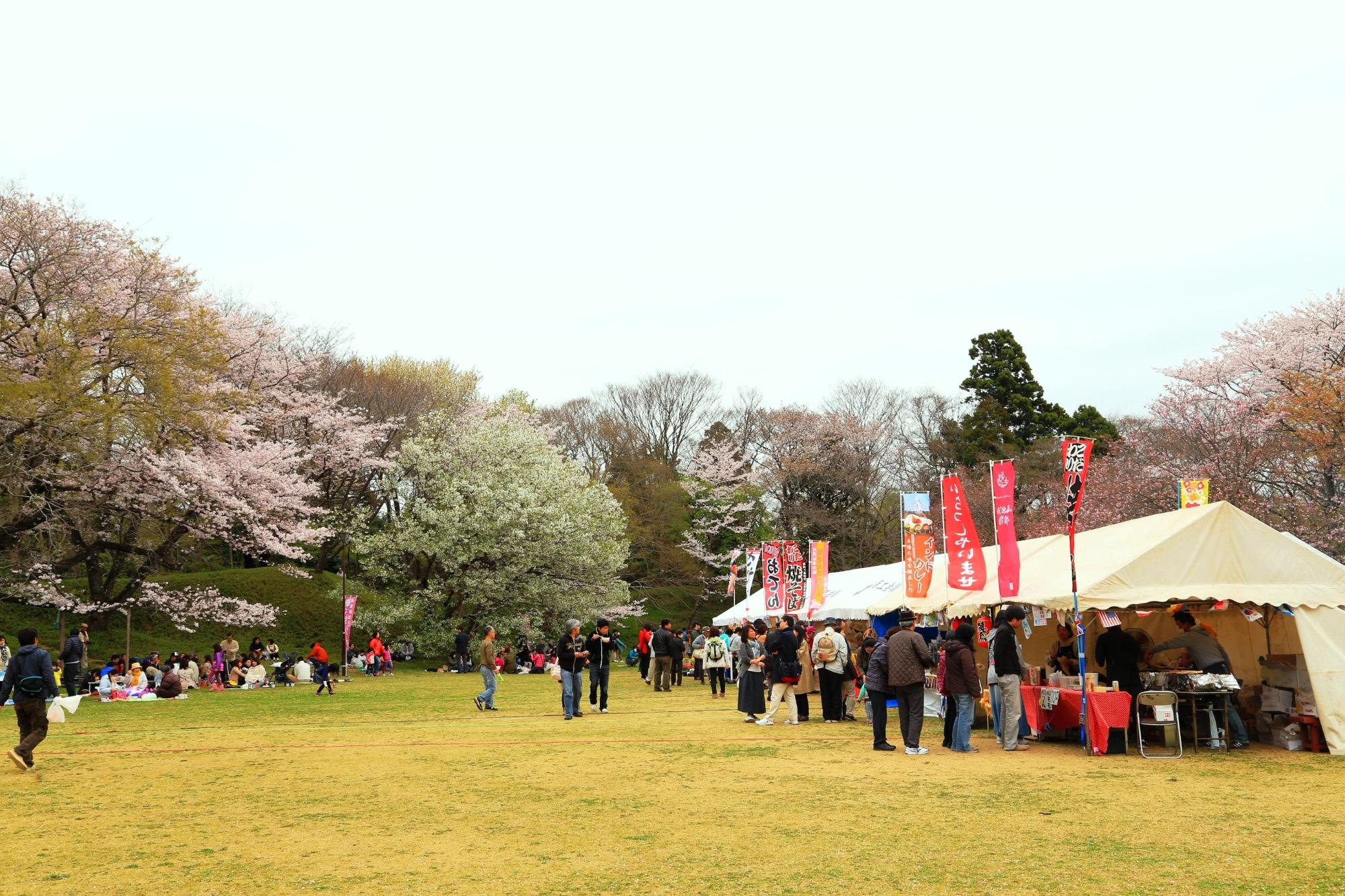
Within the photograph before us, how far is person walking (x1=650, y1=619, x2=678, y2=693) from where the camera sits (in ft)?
77.5

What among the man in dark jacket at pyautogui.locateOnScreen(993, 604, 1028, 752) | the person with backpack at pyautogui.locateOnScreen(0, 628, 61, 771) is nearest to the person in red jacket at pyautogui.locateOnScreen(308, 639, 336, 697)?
the person with backpack at pyautogui.locateOnScreen(0, 628, 61, 771)

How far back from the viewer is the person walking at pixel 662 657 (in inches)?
930

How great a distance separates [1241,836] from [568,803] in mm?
4789

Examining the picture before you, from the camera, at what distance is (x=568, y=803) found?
28.5 ft

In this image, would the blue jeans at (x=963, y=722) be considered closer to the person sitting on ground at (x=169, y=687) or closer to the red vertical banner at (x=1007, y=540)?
the red vertical banner at (x=1007, y=540)

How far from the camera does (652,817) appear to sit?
26.3ft

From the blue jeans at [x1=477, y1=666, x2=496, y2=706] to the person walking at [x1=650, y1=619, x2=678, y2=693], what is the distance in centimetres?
546

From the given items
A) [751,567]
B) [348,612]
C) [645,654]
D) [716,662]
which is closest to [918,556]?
[716,662]

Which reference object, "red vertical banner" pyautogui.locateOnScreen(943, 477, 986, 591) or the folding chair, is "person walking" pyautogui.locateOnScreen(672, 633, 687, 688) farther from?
the folding chair

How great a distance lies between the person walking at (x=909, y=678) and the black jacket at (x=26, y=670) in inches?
331

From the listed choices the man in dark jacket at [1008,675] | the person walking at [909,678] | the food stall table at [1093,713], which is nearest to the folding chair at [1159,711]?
the food stall table at [1093,713]

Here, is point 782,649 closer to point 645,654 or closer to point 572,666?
point 572,666

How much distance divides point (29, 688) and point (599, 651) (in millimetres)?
8359

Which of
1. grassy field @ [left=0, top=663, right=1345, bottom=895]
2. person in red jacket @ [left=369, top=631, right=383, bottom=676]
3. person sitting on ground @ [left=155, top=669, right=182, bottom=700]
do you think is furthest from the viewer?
person in red jacket @ [left=369, top=631, right=383, bottom=676]
